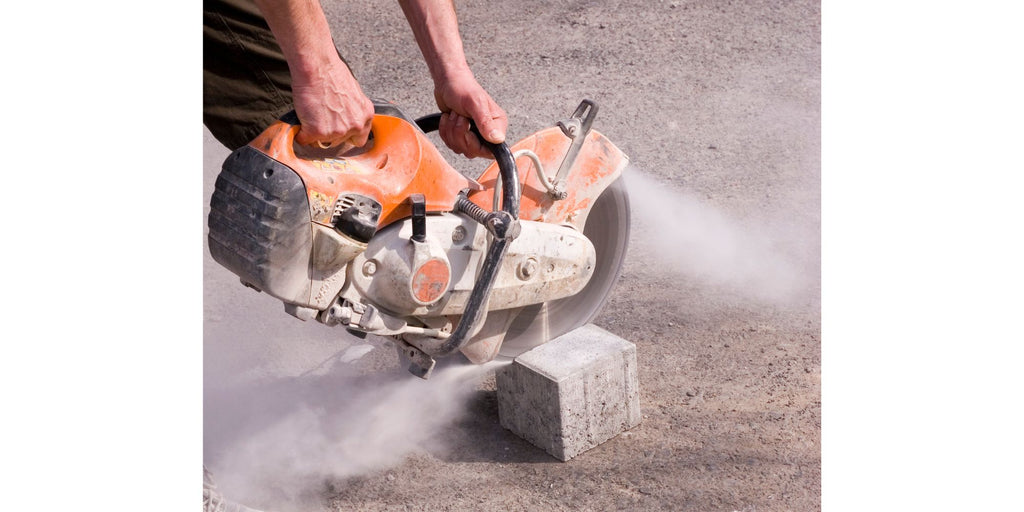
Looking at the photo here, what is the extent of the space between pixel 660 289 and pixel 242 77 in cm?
173

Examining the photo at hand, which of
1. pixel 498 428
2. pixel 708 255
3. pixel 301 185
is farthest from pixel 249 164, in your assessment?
pixel 708 255

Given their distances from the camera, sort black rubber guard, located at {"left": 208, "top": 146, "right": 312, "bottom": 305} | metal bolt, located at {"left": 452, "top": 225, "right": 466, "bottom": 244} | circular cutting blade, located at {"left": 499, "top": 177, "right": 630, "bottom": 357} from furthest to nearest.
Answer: circular cutting blade, located at {"left": 499, "top": 177, "right": 630, "bottom": 357} → metal bolt, located at {"left": 452, "top": 225, "right": 466, "bottom": 244} → black rubber guard, located at {"left": 208, "top": 146, "right": 312, "bottom": 305}

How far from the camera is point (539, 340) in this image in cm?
304

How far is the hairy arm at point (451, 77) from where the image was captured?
250 cm

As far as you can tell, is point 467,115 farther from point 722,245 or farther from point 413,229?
point 722,245

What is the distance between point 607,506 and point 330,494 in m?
0.78

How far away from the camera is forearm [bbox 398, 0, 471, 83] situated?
2529 mm

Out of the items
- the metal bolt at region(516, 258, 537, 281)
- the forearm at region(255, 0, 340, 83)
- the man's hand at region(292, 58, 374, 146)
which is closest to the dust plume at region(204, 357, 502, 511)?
the metal bolt at region(516, 258, 537, 281)

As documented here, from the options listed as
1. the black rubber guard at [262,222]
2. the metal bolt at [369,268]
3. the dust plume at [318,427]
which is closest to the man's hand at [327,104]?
the black rubber guard at [262,222]

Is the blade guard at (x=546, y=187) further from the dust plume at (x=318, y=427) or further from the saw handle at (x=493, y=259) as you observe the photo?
the dust plume at (x=318, y=427)

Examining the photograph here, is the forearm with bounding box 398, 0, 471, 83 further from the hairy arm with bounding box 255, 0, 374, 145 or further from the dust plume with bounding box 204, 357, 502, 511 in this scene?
the dust plume with bounding box 204, 357, 502, 511

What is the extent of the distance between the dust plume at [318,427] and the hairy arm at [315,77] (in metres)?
1.13

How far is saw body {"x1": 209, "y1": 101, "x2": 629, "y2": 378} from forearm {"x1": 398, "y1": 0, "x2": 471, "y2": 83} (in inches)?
6.5

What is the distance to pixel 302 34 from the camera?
7.13ft
